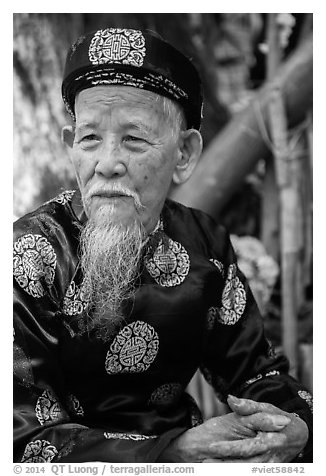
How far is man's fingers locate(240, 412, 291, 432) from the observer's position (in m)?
1.76

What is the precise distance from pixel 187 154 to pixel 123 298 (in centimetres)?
49

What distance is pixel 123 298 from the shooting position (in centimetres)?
186

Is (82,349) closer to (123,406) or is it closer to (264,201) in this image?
(123,406)

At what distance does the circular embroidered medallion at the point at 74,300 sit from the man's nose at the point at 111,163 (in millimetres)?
316

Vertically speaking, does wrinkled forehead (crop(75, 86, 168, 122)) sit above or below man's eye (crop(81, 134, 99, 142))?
above

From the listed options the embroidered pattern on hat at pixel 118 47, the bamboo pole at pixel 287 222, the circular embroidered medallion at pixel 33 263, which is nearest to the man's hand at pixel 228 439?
the circular embroidered medallion at pixel 33 263

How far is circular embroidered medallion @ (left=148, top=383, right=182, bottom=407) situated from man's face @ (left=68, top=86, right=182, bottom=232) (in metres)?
0.51

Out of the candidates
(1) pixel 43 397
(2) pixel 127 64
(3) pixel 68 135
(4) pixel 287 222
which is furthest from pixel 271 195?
(1) pixel 43 397

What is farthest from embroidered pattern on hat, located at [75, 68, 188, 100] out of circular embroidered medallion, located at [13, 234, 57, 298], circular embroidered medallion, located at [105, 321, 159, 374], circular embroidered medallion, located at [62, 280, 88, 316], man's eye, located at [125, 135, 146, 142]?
circular embroidered medallion, located at [105, 321, 159, 374]

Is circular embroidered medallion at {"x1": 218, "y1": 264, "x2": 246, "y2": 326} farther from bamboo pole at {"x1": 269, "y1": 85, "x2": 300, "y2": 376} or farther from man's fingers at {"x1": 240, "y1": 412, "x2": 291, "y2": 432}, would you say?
bamboo pole at {"x1": 269, "y1": 85, "x2": 300, "y2": 376}

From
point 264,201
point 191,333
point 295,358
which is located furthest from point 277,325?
point 191,333

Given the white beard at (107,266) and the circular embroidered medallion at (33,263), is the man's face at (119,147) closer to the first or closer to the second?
the white beard at (107,266)

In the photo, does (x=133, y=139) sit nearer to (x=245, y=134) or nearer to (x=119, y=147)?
(x=119, y=147)

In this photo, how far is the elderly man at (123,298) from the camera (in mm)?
1709
